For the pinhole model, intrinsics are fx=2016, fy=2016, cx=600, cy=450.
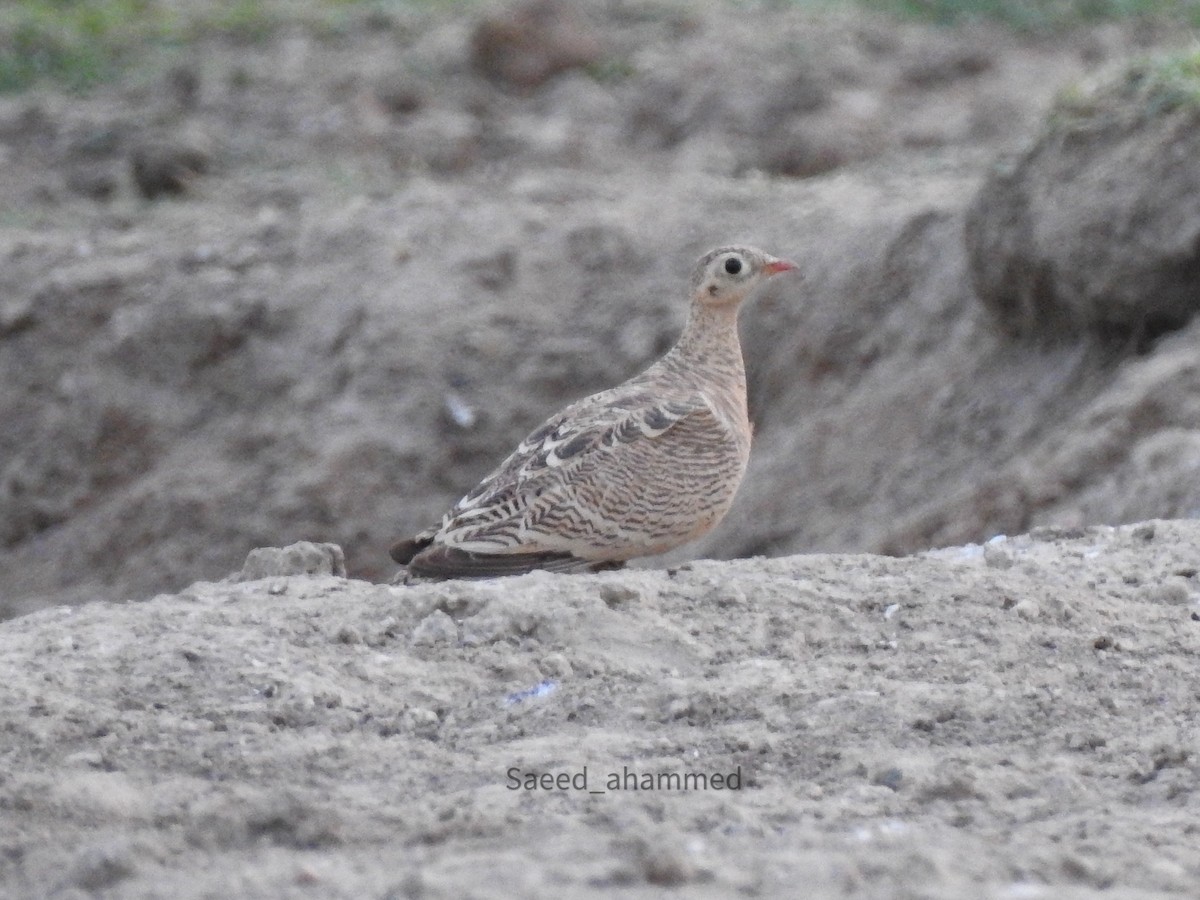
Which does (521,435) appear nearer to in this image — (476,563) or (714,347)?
(714,347)

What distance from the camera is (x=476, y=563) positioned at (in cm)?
591

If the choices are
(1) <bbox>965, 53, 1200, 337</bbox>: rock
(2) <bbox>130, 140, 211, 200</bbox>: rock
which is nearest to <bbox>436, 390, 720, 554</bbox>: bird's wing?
(1) <bbox>965, 53, 1200, 337</bbox>: rock

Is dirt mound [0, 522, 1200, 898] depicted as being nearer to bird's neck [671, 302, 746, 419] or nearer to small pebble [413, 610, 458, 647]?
small pebble [413, 610, 458, 647]

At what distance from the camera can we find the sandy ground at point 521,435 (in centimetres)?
387

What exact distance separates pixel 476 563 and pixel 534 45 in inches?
370

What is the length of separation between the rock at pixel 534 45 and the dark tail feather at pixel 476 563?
9080 mm

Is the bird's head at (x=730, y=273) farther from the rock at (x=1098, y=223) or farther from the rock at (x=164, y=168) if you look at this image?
the rock at (x=164, y=168)

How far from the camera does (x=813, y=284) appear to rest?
9.98 metres

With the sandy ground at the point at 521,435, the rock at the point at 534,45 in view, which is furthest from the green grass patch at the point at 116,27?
the rock at the point at 534,45

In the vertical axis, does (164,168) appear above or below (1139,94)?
below

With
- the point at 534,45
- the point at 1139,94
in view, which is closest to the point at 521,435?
the point at 1139,94

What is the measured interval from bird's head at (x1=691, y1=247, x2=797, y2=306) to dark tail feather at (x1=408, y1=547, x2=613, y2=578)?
127 centimetres

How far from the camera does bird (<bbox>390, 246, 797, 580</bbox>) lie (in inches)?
234

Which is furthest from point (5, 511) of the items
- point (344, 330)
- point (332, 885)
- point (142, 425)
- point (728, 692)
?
point (332, 885)
